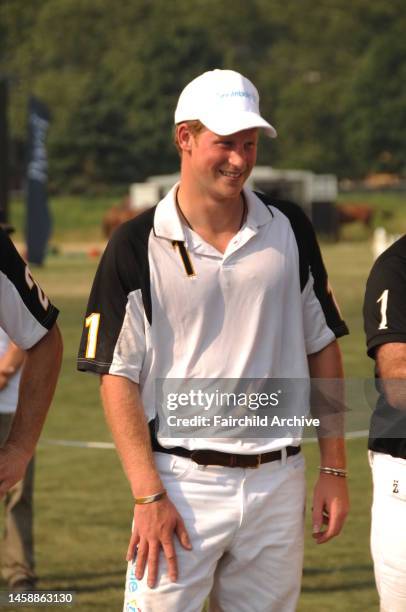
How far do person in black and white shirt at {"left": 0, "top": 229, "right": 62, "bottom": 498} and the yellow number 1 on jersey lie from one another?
0.09m

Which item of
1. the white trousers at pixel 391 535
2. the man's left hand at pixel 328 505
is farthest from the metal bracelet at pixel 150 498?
the white trousers at pixel 391 535

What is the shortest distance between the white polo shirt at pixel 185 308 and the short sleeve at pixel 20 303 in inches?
5.5

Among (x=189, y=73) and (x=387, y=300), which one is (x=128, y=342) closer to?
(x=387, y=300)

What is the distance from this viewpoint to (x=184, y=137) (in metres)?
4.08

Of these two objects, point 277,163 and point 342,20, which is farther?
point 342,20

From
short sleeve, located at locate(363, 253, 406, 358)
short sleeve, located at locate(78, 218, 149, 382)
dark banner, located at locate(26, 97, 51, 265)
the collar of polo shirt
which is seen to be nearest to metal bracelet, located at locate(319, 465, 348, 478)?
short sleeve, located at locate(363, 253, 406, 358)

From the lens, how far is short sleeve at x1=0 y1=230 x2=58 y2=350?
13.1 ft

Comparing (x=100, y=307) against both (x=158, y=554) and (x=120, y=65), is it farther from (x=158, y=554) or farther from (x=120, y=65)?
(x=120, y=65)

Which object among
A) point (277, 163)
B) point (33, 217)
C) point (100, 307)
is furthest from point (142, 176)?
point (100, 307)

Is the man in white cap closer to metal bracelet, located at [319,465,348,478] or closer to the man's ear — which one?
the man's ear

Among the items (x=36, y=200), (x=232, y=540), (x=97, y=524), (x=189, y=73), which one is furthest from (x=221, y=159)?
(x=189, y=73)

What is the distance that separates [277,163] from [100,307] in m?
91.4

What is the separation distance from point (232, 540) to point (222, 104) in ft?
3.92

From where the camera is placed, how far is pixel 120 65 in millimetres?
100125
